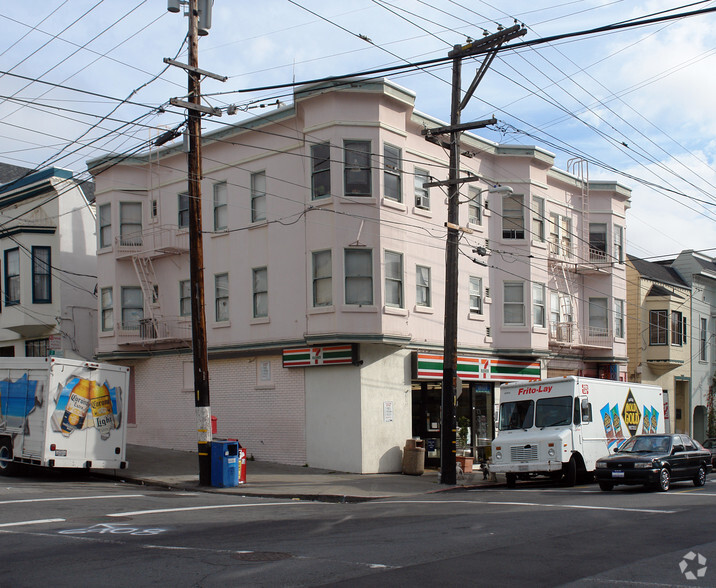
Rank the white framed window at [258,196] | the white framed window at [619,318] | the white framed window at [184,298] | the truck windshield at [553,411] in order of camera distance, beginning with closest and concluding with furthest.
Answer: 1. the truck windshield at [553,411]
2. the white framed window at [258,196]
3. the white framed window at [184,298]
4. the white framed window at [619,318]

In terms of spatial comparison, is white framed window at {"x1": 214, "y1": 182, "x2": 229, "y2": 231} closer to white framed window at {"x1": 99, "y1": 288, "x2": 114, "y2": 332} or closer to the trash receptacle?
white framed window at {"x1": 99, "y1": 288, "x2": 114, "y2": 332}

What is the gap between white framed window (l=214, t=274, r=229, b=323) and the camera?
26641mm

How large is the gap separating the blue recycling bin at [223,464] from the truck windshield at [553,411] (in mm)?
8441

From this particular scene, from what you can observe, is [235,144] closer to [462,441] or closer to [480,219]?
[480,219]

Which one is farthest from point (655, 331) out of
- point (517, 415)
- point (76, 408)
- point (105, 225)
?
point (76, 408)

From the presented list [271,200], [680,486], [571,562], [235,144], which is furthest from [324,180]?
[571,562]

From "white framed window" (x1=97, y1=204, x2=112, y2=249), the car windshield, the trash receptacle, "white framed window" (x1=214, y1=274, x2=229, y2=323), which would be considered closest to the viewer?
the car windshield

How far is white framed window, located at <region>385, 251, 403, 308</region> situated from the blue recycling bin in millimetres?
6545

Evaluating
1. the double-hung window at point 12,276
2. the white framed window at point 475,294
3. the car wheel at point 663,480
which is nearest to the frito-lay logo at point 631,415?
the car wheel at point 663,480

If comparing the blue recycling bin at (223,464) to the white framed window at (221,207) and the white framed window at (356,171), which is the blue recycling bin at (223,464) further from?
the white framed window at (221,207)

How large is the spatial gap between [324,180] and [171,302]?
26.6ft

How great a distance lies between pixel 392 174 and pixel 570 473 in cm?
1001

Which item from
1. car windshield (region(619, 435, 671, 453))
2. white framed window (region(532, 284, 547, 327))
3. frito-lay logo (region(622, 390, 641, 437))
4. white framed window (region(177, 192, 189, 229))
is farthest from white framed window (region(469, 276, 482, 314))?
white framed window (region(177, 192, 189, 229))

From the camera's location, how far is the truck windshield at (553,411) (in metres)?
21.8
